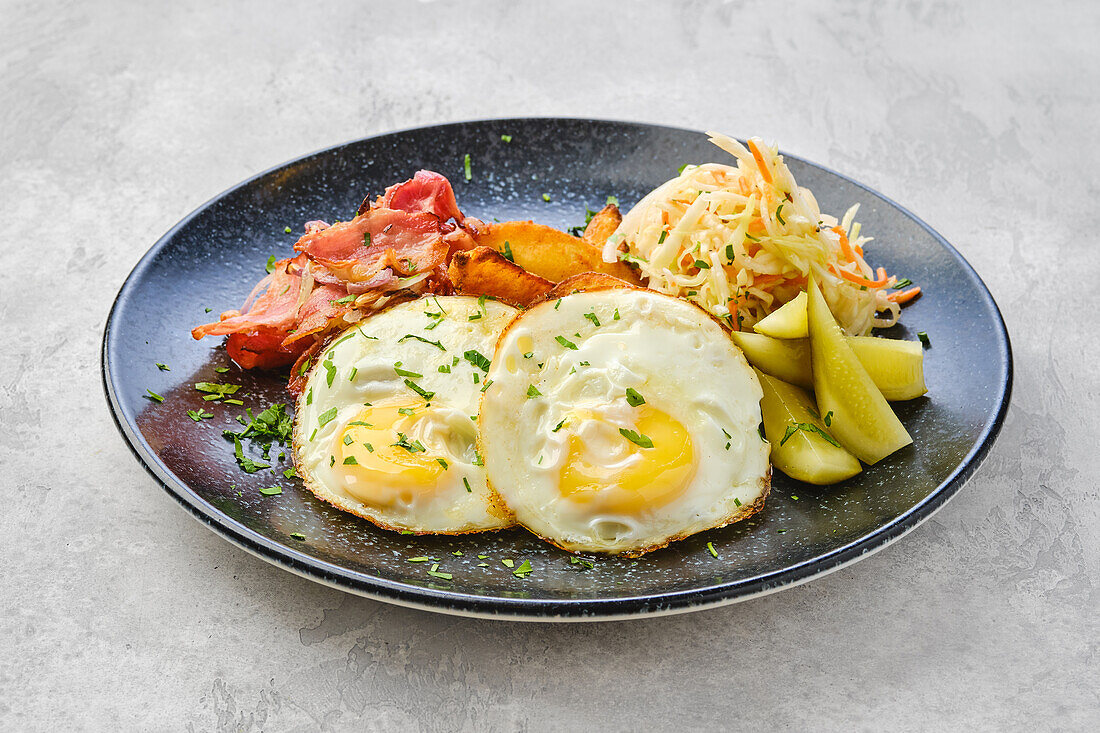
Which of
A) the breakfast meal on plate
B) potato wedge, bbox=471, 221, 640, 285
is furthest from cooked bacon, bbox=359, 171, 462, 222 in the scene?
potato wedge, bbox=471, 221, 640, 285

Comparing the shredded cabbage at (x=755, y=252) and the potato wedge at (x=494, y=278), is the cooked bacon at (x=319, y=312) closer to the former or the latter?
the potato wedge at (x=494, y=278)

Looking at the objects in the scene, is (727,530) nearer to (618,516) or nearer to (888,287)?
(618,516)

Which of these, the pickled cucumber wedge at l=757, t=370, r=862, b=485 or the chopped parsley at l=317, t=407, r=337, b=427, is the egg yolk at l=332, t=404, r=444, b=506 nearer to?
the chopped parsley at l=317, t=407, r=337, b=427

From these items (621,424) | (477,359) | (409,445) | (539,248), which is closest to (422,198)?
(539,248)

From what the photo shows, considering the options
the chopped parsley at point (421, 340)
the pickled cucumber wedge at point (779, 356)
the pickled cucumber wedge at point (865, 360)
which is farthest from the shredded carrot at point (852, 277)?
the chopped parsley at point (421, 340)

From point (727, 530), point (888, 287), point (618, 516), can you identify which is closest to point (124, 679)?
point (618, 516)

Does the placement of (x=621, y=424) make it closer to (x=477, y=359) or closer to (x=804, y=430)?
(x=477, y=359)
